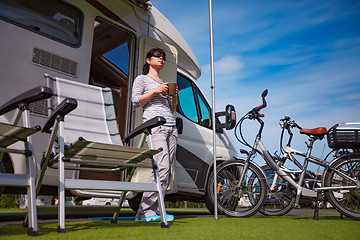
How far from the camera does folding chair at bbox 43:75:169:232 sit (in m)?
2.07

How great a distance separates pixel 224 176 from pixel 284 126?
96cm

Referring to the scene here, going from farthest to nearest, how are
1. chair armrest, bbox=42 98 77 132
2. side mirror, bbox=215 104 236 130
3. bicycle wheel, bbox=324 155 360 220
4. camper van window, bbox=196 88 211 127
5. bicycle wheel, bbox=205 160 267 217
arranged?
camper van window, bbox=196 88 211 127, side mirror, bbox=215 104 236 130, bicycle wheel, bbox=205 160 267 217, bicycle wheel, bbox=324 155 360 220, chair armrest, bbox=42 98 77 132

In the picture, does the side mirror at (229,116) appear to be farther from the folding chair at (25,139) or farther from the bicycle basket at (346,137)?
the folding chair at (25,139)

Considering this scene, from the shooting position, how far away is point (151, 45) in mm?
3891

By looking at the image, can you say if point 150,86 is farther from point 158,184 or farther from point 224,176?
point 224,176

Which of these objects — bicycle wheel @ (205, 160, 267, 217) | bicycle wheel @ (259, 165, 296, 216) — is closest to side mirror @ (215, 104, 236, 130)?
bicycle wheel @ (205, 160, 267, 217)

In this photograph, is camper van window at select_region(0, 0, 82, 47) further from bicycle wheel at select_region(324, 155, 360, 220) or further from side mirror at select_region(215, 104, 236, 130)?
bicycle wheel at select_region(324, 155, 360, 220)

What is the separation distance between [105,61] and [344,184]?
323 cm

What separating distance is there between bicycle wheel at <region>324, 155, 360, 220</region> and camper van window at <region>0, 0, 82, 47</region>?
9.56 ft

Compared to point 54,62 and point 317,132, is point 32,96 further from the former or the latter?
→ point 317,132

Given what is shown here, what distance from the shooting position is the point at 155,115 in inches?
119

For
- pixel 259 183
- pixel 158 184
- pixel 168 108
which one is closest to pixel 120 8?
pixel 168 108

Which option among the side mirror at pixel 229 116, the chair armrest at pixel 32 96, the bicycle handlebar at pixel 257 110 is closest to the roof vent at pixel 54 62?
the chair armrest at pixel 32 96

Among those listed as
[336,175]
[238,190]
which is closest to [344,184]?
[336,175]
